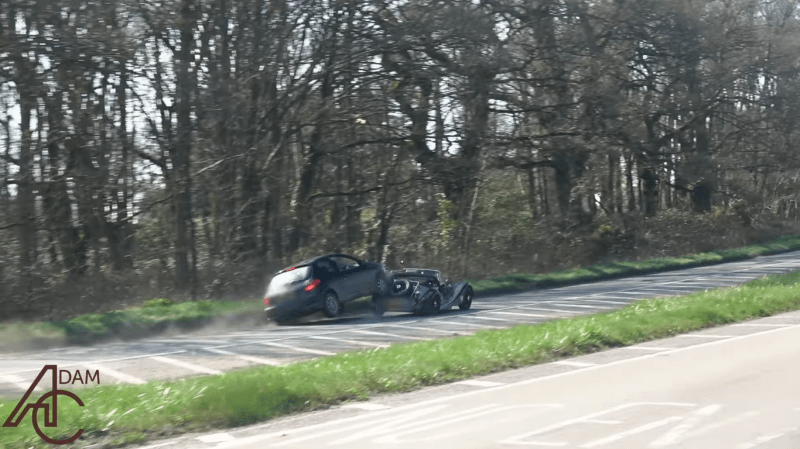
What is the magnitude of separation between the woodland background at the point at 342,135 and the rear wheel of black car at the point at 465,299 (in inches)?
282

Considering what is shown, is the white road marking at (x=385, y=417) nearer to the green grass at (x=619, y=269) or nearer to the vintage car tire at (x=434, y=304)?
→ the vintage car tire at (x=434, y=304)

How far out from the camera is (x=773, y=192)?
51.1m

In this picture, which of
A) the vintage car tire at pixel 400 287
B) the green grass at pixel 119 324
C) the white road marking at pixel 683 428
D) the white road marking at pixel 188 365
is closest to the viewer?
the white road marking at pixel 683 428

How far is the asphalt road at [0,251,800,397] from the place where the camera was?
14133 mm

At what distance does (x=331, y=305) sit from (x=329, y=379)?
11.1m

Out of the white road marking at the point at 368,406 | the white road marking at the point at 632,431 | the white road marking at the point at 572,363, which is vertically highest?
the white road marking at the point at 368,406

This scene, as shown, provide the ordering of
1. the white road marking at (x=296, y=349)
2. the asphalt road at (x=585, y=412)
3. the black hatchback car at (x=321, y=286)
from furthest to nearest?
the black hatchback car at (x=321, y=286) < the white road marking at (x=296, y=349) < the asphalt road at (x=585, y=412)

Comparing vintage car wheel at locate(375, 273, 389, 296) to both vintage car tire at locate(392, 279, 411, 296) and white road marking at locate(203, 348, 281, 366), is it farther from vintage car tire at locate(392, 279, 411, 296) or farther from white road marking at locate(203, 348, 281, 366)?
white road marking at locate(203, 348, 281, 366)

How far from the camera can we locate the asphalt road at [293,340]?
46.4 feet

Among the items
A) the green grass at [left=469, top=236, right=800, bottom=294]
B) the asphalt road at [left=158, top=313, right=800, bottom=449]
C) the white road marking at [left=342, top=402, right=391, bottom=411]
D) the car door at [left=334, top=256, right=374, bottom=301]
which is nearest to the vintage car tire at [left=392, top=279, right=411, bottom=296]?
the car door at [left=334, top=256, right=374, bottom=301]

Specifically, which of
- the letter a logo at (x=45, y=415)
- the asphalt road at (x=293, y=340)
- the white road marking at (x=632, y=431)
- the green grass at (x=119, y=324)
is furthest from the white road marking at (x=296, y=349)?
the white road marking at (x=632, y=431)

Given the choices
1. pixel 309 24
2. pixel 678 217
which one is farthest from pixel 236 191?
pixel 678 217

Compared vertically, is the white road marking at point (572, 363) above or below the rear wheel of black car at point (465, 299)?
below

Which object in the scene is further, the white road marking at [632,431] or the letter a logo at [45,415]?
the letter a logo at [45,415]
